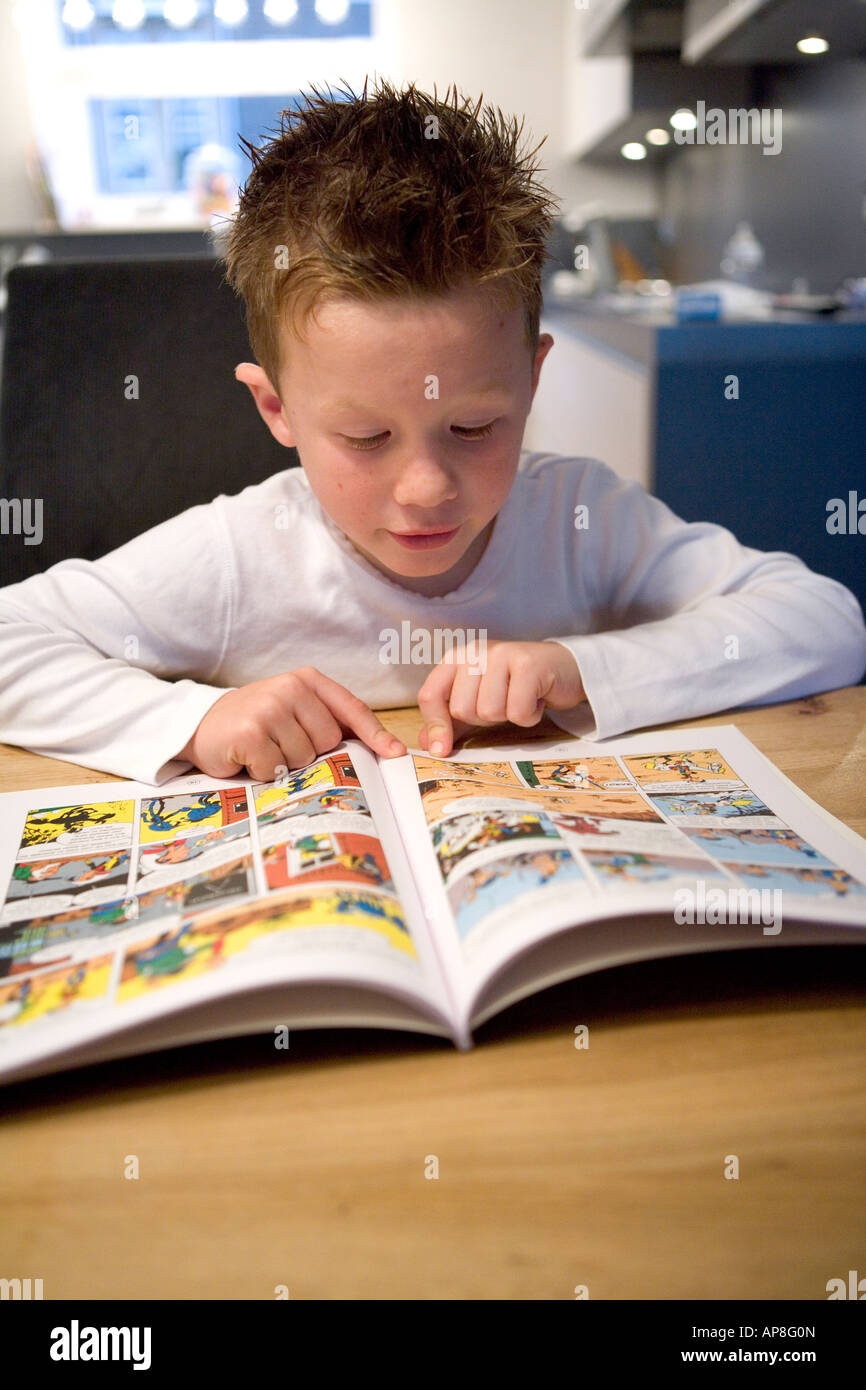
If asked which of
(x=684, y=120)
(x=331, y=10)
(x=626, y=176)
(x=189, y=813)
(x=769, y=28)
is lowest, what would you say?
(x=189, y=813)

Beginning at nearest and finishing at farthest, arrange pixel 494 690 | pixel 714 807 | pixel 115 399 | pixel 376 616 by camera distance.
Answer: pixel 714 807 → pixel 494 690 → pixel 376 616 → pixel 115 399

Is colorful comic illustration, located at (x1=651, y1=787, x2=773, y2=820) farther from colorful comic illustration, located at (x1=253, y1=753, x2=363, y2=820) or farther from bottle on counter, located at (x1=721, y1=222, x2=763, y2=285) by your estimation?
bottle on counter, located at (x1=721, y1=222, x2=763, y2=285)

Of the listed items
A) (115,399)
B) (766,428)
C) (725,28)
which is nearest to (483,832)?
(115,399)

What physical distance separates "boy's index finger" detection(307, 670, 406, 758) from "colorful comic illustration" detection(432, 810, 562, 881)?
133 mm

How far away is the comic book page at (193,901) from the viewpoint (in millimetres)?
395

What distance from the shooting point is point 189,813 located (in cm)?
58

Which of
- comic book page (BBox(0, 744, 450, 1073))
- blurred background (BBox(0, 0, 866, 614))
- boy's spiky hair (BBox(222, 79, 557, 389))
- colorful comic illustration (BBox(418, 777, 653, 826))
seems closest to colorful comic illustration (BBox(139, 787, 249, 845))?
comic book page (BBox(0, 744, 450, 1073))

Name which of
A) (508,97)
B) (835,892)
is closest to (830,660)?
(835,892)

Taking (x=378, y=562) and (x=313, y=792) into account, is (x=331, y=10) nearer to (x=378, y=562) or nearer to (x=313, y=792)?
(x=378, y=562)

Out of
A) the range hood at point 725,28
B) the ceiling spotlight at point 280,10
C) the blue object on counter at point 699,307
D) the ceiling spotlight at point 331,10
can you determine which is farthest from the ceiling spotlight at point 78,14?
the blue object on counter at point 699,307

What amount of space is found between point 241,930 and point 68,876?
132 mm

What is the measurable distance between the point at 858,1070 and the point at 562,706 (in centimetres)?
37

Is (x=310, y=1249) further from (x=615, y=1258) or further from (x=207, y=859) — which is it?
(x=207, y=859)

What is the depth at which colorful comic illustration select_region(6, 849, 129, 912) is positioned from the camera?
19.5 inches
